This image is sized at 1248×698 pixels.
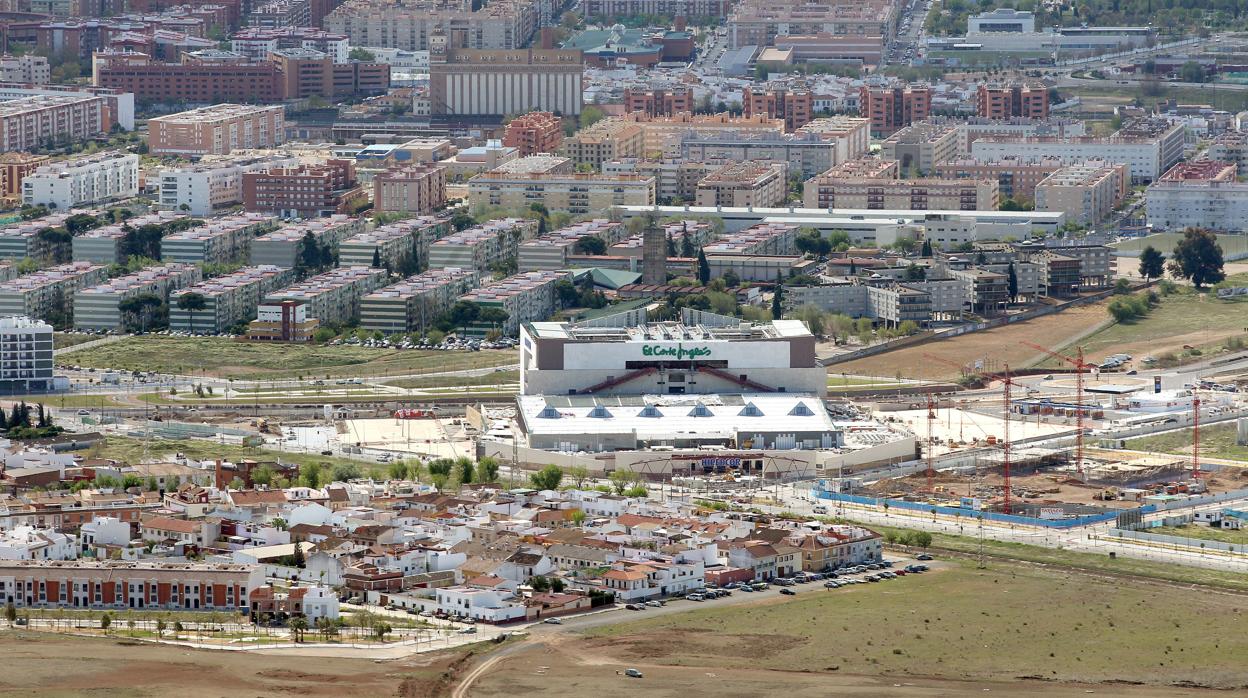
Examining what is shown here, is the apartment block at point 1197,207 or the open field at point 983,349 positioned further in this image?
the apartment block at point 1197,207

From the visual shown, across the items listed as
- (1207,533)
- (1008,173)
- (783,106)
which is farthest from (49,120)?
(1207,533)

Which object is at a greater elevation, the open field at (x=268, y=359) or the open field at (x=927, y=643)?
the open field at (x=927, y=643)

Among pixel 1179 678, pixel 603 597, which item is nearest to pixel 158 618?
pixel 603 597

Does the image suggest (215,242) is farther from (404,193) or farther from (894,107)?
(894,107)

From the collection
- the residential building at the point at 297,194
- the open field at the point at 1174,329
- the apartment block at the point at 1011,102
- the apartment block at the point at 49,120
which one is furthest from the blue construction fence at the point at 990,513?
the apartment block at the point at 1011,102

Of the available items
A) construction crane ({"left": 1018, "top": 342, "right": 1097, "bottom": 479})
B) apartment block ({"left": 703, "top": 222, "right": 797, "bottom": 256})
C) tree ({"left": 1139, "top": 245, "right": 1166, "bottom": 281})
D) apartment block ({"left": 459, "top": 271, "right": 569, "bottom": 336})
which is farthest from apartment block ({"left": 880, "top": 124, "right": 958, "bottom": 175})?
construction crane ({"left": 1018, "top": 342, "right": 1097, "bottom": 479})

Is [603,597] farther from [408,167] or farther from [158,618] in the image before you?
[408,167]

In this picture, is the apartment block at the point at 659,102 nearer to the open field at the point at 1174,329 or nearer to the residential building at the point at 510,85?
the residential building at the point at 510,85
